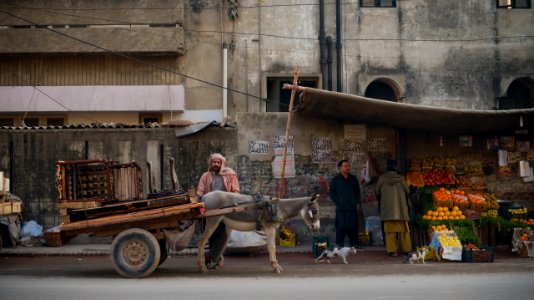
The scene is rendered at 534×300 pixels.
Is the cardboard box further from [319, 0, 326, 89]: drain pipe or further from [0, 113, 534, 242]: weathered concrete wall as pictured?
[319, 0, 326, 89]: drain pipe

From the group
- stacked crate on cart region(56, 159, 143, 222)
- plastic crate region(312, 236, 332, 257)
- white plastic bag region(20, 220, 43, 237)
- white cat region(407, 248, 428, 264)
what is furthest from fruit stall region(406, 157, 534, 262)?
white plastic bag region(20, 220, 43, 237)

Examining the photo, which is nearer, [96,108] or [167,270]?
[167,270]

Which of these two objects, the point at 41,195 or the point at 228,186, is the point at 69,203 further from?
the point at 41,195

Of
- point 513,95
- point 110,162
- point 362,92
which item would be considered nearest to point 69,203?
point 110,162

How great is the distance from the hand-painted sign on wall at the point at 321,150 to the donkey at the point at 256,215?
12.8 feet

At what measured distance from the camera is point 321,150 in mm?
13961

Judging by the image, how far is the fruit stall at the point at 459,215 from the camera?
39.0 feet

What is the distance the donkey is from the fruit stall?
10.7 ft

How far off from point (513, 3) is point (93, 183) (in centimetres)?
1548

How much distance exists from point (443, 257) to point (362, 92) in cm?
813

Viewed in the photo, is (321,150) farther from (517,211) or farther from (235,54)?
(235,54)

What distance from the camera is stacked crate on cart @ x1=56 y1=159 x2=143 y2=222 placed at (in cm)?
937

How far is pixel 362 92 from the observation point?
19.0 metres

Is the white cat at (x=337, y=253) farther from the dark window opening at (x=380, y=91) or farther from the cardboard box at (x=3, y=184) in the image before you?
the dark window opening at (x=380, y=91)
